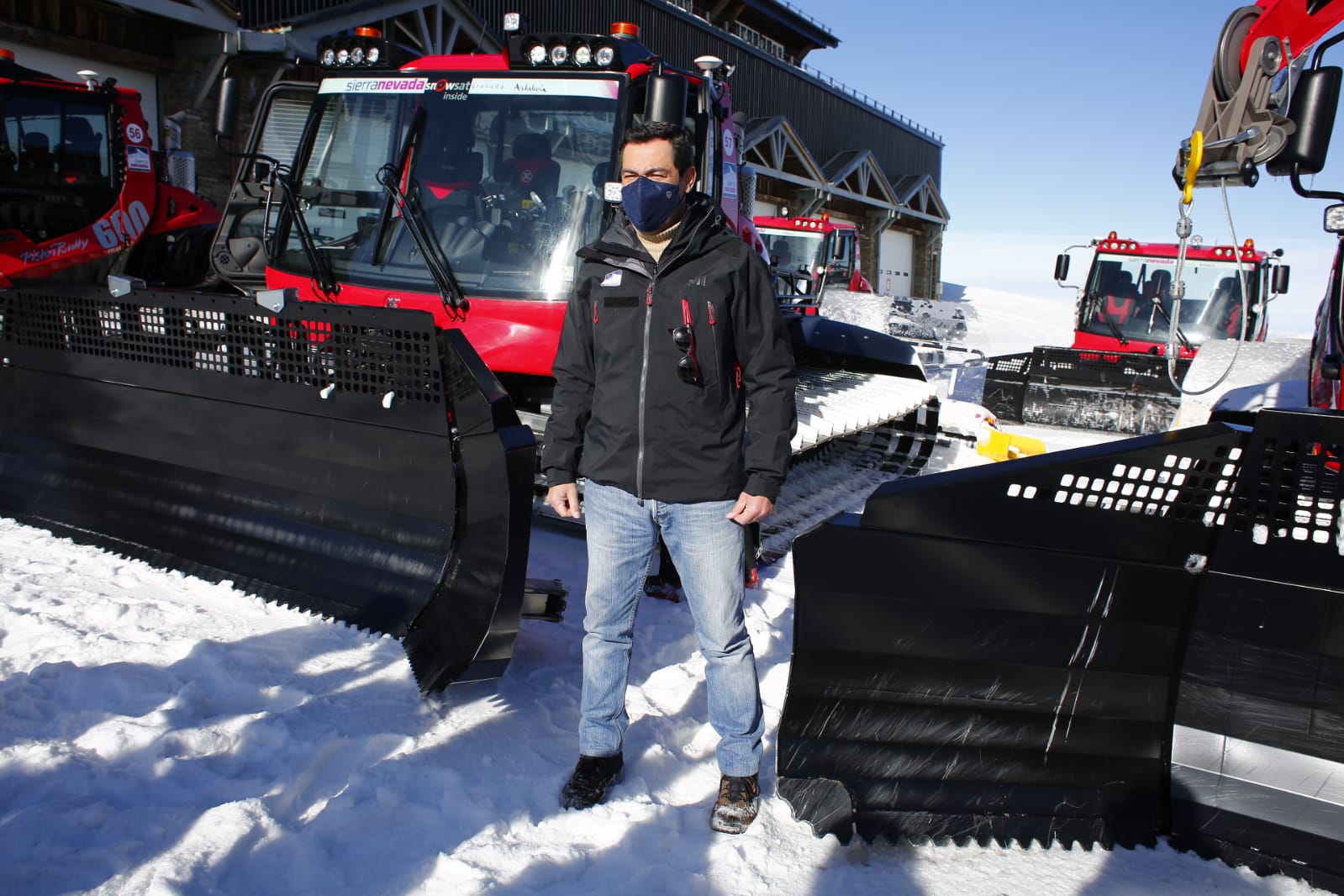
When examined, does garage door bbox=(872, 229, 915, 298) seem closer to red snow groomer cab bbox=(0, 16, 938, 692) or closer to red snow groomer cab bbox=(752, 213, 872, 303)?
red snow groomer cab bbox=(752, 213, 872, 303)

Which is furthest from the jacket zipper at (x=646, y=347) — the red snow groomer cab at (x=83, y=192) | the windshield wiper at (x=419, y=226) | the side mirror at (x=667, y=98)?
the red snow groomer cab at (x=83, y=192)

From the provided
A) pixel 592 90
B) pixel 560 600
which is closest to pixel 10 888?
Answer: pixel 560 600

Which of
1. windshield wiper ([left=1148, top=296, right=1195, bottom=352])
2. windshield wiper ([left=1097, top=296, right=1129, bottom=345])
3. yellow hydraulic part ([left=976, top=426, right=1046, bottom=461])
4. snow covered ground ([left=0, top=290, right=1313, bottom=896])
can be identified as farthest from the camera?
windshield wiper ([left=1097, top=296, right=1129, bottom=345])

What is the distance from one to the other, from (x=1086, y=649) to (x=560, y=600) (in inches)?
70.4

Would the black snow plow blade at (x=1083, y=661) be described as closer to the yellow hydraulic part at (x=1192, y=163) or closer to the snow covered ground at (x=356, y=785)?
the snow covered ground at (x=356, y=785)

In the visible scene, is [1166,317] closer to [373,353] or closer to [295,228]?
[295,228]

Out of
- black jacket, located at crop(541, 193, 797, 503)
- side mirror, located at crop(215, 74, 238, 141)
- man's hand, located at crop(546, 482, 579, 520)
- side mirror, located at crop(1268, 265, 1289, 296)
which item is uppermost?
side mirror, located at crop(215, 74, 238, 141)

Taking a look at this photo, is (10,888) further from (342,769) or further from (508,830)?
(508,830)

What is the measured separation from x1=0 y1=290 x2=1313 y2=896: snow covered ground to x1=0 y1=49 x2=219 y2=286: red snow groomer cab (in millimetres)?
6683

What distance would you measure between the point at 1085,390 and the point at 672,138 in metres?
9.05

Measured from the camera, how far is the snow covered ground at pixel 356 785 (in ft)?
7.63

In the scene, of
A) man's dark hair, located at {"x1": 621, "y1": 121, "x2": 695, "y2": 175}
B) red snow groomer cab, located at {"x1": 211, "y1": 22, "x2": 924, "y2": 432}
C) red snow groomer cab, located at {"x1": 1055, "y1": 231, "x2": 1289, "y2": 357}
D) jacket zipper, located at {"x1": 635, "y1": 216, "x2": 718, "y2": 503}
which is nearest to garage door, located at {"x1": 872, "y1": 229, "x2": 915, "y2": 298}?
red snow groomer cab, located at {"x1": 1055, "y1": 231, "x2": 1289, "y2": 357}

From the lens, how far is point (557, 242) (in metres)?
4.60

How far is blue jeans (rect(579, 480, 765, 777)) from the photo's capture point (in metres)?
2.60
